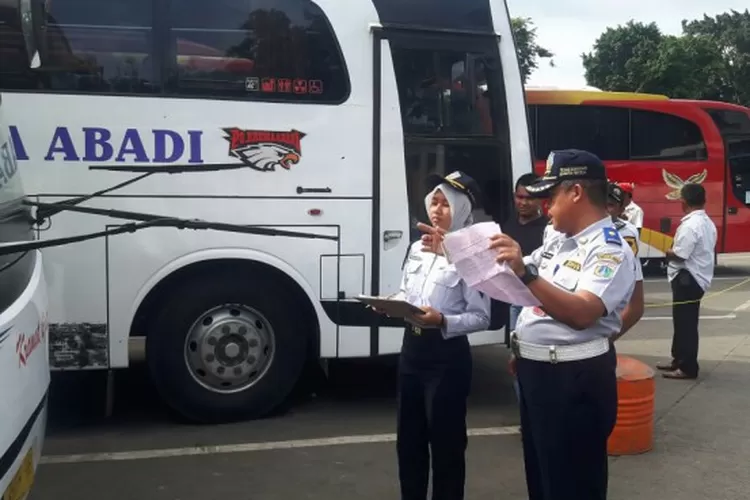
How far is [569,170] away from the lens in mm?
2883

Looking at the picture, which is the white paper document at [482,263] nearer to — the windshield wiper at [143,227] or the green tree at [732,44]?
the windshield wiper at [143,227]

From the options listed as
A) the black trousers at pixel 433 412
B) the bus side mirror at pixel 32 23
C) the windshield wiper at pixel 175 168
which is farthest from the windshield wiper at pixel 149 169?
the black trousers at pixel 433 412

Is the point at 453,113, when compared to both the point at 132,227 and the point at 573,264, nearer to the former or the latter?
the point at 132,227

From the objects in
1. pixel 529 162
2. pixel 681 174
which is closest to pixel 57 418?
pixel 529 162

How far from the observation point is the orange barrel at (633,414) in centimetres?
511

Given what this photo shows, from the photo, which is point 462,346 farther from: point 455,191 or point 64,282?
point 64,282

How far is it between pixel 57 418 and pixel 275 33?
3.11 metres

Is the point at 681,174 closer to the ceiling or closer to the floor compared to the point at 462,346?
closer to the ceiling

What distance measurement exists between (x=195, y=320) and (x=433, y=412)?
2.38 meters

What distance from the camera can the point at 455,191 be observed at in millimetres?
3646

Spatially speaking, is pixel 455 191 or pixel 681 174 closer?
pixel 455 191

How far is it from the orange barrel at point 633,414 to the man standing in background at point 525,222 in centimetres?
80

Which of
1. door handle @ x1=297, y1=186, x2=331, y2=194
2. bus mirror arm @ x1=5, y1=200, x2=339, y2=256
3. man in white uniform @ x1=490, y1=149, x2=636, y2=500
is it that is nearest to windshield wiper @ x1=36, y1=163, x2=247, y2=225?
bus mirror arm @ x1=5, y1=200, x2=339, y2=256

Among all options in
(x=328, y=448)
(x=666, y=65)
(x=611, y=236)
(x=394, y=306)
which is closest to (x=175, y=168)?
(x=328, y=448)
